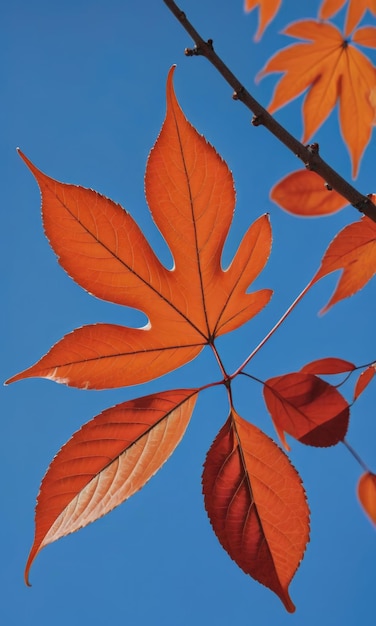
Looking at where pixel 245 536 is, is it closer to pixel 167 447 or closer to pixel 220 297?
pixel 167 447

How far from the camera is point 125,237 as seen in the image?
0.53 metres

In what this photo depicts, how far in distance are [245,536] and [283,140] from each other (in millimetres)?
333

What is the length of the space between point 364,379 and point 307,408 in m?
0.11

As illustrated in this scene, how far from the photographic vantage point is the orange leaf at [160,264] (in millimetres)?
493

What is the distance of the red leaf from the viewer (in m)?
0.57

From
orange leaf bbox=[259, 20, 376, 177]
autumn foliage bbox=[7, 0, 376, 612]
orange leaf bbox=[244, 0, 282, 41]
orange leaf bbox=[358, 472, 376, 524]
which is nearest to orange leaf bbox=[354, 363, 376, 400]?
autumn foliage bbox=[7, 0, 376, 612]

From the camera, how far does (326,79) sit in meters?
0.92

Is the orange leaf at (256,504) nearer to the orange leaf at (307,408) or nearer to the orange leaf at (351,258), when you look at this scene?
the orange leaf at (307,408)

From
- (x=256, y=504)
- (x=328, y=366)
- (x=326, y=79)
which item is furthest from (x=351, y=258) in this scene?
(x=326, y=79)

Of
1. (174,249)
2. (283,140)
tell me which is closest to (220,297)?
(174,249)

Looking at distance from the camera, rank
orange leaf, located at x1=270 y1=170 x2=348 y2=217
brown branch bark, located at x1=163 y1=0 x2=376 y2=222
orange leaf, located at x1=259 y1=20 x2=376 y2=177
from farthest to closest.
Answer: orange leaf, located at x1=259 y1=20 x2=376 y2=177
orange leaf, located at x1=270 y1=170 x2=348 y2=217
brown branch bark, located at x1=163 y1=0 x2=376 y2=222

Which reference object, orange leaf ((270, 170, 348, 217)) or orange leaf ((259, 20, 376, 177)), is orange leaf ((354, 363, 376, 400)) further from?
orange leaf ((259, 20, 376, 177))

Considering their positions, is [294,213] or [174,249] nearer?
[174,249]

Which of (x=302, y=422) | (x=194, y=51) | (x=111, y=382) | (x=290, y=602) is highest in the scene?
(x=194, y=51)
